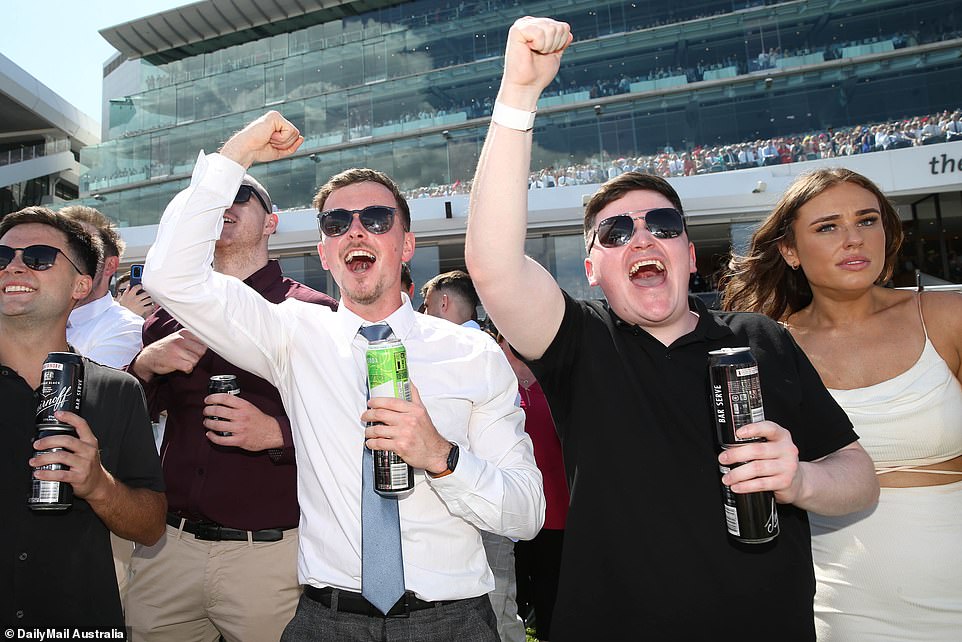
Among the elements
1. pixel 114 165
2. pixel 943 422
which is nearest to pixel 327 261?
pixel 943 422

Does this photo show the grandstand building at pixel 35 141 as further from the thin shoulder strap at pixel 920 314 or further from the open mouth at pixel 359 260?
the thin shoulder strap at pixel 920 314

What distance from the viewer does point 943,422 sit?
7.87ft

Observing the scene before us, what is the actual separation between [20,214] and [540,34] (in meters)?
2.29

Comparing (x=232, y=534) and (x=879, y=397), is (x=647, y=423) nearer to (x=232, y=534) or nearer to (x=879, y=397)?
(x=879, y=397)

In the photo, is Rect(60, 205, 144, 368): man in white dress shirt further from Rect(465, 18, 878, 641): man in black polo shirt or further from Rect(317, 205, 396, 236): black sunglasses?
Rect(465, 18, 878, 641): man in black polo shirt

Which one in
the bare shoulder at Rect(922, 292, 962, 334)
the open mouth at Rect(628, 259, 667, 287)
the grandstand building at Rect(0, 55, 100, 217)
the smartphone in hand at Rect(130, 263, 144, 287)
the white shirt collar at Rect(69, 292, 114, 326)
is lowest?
the bare shoulder at Rect(922, 292, 962, 334)

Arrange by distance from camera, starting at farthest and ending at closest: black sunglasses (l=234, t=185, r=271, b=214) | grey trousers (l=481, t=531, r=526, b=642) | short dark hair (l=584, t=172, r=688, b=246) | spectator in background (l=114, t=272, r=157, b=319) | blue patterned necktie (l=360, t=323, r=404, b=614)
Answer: spectator in background (l=114, t=272, r=157, b=319), grey trousers (l=481, t=531, r=526, b=642), black sunglasses (l=234, t=185, r=271, b=214), short dark hair (l=584, t=172, r=688, b=246), blue patterned necktie (l=360, t=323, r=404, b=614)

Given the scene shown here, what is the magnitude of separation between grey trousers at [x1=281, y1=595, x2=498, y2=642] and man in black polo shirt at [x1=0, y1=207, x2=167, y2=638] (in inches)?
30.3

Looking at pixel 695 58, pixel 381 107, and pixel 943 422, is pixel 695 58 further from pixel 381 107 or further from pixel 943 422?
pixel 943 422

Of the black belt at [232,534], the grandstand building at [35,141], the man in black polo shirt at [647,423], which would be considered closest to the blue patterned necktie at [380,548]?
the man in black polo shirt at [647,423]

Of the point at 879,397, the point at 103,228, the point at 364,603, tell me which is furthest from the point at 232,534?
the point at 879,397

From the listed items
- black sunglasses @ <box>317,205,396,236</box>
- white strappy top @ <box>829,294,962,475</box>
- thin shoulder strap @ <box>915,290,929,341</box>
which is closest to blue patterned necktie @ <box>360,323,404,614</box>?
black sunglasses @ <box>317,205,396,236</box>

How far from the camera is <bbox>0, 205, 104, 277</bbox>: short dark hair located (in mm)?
2557

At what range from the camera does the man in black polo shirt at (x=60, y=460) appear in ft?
6.88
